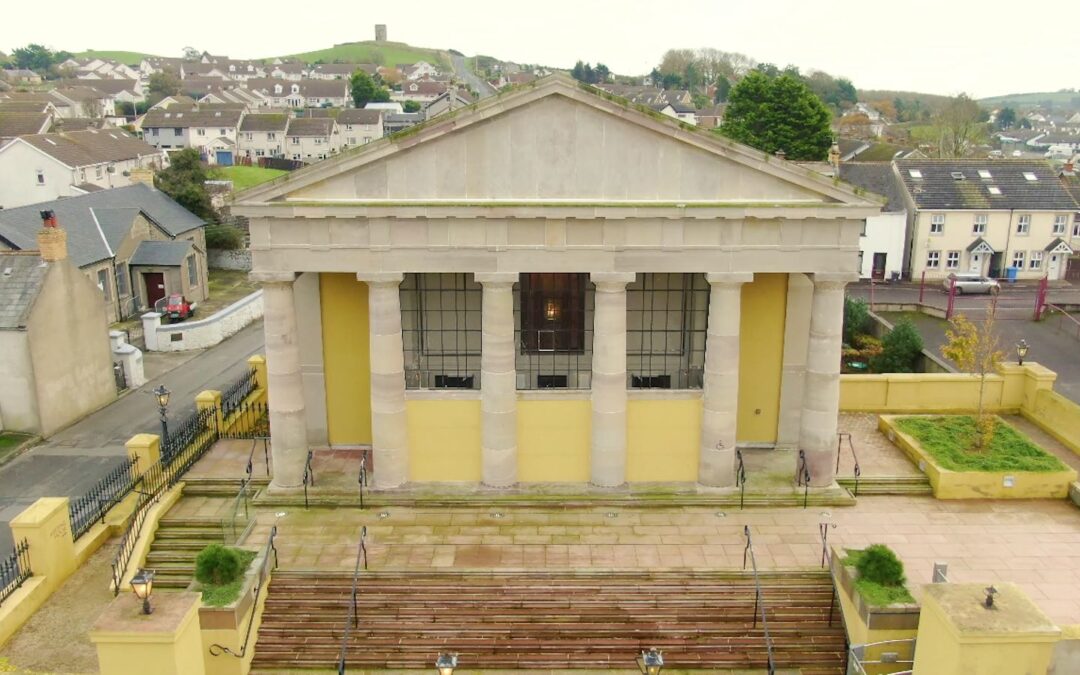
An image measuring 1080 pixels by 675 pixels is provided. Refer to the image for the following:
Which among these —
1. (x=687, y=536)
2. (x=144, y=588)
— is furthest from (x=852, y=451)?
(x=144, y=588)

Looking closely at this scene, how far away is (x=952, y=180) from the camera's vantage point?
5991cm

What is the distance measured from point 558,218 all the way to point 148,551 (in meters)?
13.3

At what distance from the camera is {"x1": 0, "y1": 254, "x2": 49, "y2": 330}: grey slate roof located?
1211 inches

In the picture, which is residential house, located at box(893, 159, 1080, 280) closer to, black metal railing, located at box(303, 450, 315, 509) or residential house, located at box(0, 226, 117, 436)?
black metal railing, located at box(303, 450, 315, 509)

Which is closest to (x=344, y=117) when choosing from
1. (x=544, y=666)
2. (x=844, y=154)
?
(x=844, y=154)

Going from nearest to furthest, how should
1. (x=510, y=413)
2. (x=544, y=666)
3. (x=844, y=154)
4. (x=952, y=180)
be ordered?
(x=544, y=666), (x=510, y=413), (x=952, y=180), (x=844, y=154)

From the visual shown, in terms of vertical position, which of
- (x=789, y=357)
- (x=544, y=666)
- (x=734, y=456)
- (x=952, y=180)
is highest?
(x=952, y=180)

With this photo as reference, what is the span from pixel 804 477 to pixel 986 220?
4340 centimetres

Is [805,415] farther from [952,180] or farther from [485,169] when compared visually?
[952,180]

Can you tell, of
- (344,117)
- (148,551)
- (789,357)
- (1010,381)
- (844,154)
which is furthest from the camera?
(344,117)

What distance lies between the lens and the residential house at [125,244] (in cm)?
4534

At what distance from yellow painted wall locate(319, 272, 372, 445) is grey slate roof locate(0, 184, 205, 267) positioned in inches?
888

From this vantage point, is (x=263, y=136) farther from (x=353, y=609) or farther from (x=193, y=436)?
(x=353, y=609)

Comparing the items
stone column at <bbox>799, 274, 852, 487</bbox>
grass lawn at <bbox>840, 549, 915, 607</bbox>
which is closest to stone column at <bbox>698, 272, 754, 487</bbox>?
stone column at <bbox>799, 274, 852, 487</bbox>
